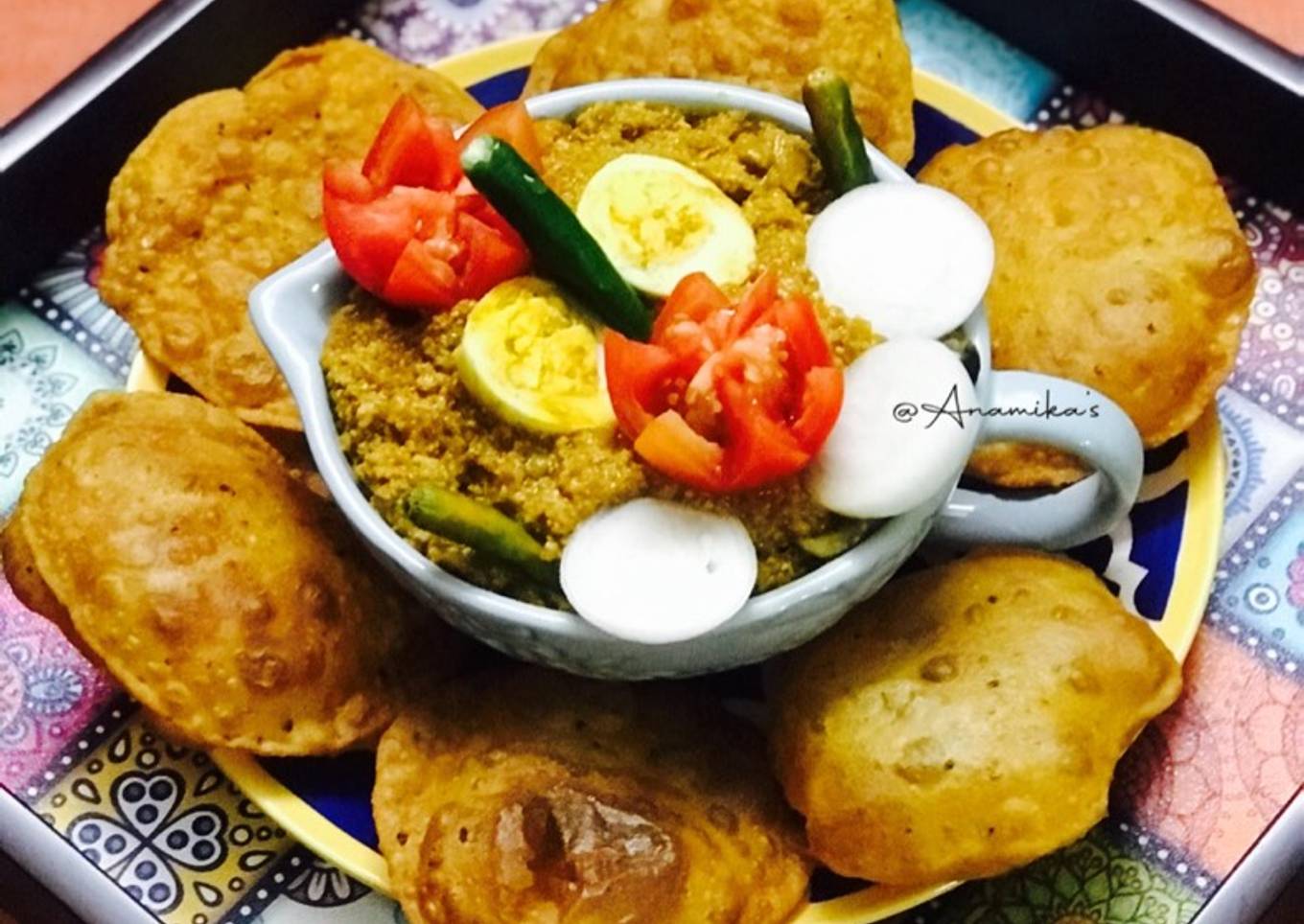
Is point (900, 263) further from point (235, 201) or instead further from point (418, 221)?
point (235, 201)

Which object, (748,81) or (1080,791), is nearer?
(1080,791)

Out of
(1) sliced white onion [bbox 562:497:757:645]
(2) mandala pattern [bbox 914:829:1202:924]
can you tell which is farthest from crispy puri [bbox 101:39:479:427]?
(2) mandala pattern [bbox 914:829:1202:924]

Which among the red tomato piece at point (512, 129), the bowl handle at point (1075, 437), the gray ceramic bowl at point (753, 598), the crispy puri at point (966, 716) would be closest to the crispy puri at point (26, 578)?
the gray ceramic bowl at point (753, 598)

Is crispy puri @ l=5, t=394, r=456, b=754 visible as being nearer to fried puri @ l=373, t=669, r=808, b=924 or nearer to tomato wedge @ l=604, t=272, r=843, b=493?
fried puri @ l=373, t=669, r=808, b=924

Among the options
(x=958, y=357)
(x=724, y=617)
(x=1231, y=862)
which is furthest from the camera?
(x=1231, y=862)

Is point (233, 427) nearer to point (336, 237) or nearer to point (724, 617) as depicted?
point (336, 237)

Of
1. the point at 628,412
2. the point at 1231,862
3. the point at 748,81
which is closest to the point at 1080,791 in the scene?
the point at 1231,862

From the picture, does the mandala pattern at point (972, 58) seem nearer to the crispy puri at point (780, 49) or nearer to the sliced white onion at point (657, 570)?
the crispy puri at point (780, 49)
